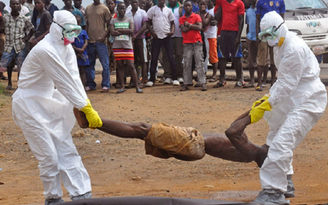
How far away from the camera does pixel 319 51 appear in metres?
13.8

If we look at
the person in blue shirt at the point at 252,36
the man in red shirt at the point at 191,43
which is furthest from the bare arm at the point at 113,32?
the person in blue shirt at the point at 252,36

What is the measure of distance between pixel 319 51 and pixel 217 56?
9.86 feet

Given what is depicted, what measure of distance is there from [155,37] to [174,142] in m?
6.76

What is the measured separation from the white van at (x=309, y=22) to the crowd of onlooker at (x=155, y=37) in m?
1.42

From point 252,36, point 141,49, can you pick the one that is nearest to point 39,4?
point 141,49

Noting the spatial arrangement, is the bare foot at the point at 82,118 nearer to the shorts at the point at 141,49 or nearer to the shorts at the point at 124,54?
the shorts at the point at 124,54

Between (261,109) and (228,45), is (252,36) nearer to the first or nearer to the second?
(228,45)

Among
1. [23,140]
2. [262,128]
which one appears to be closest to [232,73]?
[262,128]

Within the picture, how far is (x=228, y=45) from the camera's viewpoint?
11789 mm

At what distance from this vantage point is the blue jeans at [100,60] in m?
12.1

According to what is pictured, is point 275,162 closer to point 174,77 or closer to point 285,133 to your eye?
point 285,133

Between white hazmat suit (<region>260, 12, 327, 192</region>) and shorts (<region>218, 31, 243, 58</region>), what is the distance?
228 inches

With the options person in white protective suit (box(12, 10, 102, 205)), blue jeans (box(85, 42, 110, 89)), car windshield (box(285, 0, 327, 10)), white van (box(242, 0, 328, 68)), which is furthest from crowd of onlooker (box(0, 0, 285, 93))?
person in white protective suit (box(12, 10, 102, 205))

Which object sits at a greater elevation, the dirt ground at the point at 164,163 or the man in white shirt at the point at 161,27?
the man in white shirt at the point at 161,27
